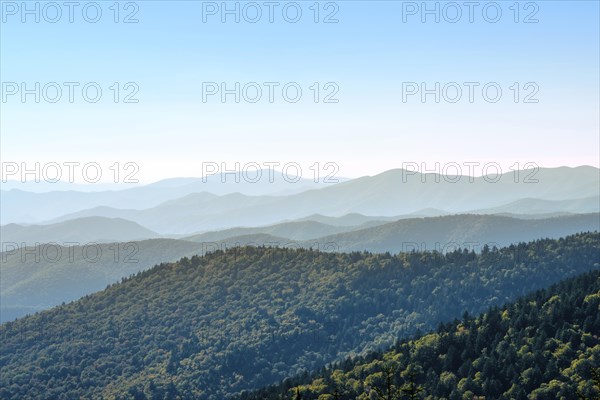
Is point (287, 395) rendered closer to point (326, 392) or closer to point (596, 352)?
point (326, 392)

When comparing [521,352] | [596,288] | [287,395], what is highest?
[596,288]

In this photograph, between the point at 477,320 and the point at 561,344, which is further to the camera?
the point at 477,320

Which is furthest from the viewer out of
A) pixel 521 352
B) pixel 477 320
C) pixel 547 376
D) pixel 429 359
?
pixel 477 320

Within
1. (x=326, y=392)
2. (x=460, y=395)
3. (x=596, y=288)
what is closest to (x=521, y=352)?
(x=460, y=395)

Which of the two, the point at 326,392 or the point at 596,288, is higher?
the point at 596,288

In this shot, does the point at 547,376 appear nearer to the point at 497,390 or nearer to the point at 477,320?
the point at 497,390

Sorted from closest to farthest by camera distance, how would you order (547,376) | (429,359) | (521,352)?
(547,376) → (521,352) → (429,359)
